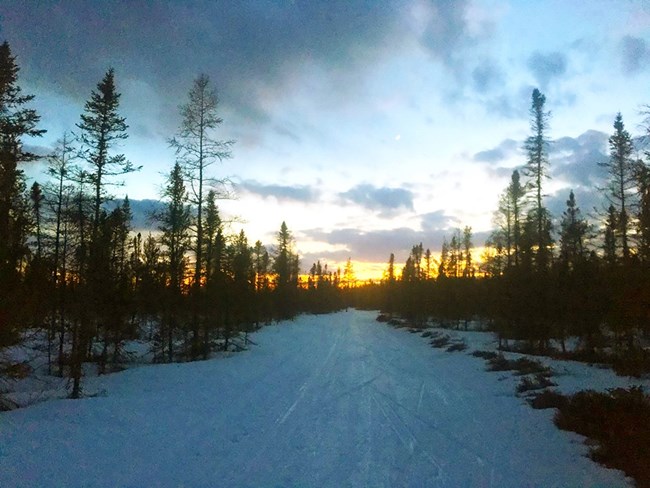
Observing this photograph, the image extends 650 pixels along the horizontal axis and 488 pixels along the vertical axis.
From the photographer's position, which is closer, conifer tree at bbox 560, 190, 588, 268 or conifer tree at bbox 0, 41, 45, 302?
conifer tree at bbox 0, 41, 45, 302

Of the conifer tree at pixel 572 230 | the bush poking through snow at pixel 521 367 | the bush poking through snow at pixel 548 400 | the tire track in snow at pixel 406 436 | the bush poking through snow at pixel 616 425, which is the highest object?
the conifer tree at pixel 572 230

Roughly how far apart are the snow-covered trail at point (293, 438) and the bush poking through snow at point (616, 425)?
324 mm

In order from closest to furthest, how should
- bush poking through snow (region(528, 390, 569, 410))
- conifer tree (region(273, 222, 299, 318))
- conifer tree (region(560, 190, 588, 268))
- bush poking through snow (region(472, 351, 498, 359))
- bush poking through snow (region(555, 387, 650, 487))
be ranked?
bush poking through snow (region(555, 387, 650, 487))
bush poking through snow (region(528, 390, 569, 410))
bush poking through snow (region(472, 351, 498, 359))
conifer tree (region(560, 190, 588, 268))
conifer tree (region(273, 222, 299, 318))

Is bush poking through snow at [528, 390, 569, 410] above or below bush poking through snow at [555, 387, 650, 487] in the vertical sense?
below

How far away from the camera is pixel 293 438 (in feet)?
32.0

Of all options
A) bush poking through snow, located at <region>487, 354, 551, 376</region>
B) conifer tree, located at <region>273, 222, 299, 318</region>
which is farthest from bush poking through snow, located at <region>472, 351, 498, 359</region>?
conifer tree, located at <region>273, 222, 299, 318</region>

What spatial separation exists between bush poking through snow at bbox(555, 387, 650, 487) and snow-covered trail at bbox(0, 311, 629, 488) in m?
0.32

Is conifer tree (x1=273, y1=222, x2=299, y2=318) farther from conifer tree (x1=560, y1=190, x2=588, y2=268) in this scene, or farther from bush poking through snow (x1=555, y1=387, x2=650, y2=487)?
bush poking through snow (x1=555, y1=387, x2=650, y2=487)

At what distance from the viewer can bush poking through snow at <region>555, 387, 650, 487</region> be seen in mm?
7559

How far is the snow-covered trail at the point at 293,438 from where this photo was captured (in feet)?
24.8

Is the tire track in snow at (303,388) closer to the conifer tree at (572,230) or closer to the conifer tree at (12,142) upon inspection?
the conifer tree at (12,142)

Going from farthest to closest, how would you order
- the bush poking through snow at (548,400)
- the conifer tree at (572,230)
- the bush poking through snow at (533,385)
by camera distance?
the conifer tree at (572,230) < the bush poking through snow at (533,385) < the bush poking through snow at (548,400)

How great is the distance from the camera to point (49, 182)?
78.3ft

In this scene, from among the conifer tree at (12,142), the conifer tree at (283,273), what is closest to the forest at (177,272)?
the conifer tree at (12,142)
